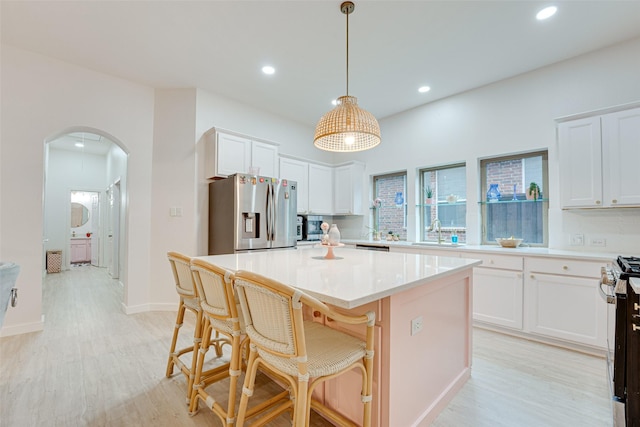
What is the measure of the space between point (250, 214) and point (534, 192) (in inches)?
137

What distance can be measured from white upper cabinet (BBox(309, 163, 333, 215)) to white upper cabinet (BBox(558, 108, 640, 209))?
10.8 feet

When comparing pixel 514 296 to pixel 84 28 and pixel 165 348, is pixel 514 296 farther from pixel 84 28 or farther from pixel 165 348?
pixel 84 28

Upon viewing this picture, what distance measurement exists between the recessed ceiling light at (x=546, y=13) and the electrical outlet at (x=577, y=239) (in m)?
2.18

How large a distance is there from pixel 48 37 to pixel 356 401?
4241 millimetres

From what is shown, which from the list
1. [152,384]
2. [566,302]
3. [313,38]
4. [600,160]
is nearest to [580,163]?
[600,160]

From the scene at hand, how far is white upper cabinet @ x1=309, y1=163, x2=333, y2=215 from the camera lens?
4.93 meters

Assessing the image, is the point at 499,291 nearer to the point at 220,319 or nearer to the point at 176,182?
the point at 220,319

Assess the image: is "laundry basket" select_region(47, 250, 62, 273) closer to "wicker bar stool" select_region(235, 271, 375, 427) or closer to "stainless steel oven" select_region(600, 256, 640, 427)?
"wicker bar stool" select_region(235, 271, 375, 427)

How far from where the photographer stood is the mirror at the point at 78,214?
7691 mm

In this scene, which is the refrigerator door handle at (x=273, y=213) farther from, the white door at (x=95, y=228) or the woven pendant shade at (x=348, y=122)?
the white door at (x=95, y=228)

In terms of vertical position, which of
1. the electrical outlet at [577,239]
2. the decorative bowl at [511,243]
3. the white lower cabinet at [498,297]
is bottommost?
the white lower cabinet at [498,297]

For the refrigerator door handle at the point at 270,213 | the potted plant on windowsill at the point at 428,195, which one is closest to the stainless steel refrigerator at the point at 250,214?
the refrigerator door handle at the point at 270,213

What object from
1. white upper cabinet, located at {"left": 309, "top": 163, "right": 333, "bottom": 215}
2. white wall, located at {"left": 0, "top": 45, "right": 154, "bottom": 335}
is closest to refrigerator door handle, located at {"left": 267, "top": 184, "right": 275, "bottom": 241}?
white upper cabinet, located at {"left": 309, "top": 163, "right": 333, "bottom": 215}

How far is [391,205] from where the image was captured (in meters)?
4.86
